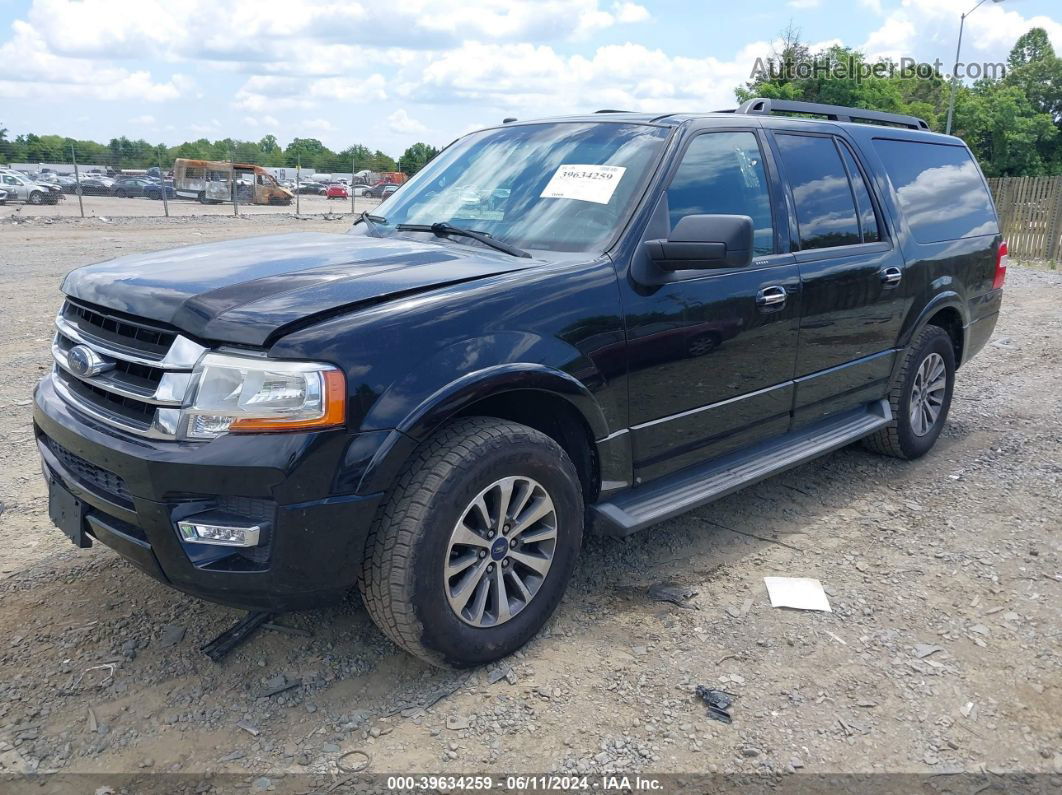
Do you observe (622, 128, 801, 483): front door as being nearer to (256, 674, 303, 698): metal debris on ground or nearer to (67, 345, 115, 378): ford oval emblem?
(256, 674, 303, 698): metal debris on ground

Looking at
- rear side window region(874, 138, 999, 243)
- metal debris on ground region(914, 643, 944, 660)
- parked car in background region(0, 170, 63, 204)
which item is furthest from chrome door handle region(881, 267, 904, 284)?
parked car in background region(0, 170, 63, 204)

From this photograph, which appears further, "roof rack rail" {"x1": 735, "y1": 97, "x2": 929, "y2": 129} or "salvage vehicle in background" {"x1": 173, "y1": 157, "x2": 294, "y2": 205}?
"salvage vehicle in background" {"x1": 173, "y1": 157, "x2": 294, "y2": 205}

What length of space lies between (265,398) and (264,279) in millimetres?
561

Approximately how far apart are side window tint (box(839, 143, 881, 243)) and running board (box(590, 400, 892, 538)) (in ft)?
3.30

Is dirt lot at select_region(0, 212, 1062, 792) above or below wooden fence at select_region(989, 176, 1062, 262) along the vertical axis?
below

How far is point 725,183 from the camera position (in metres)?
3.88

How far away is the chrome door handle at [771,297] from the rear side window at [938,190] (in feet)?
4.93

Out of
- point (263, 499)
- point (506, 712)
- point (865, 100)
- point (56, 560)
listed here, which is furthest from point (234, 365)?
point (865, 100)

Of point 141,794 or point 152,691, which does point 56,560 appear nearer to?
point 152,691

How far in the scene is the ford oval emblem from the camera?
2.85 m

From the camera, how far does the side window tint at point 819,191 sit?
4.21 metres

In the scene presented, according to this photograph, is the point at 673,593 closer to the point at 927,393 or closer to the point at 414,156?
the point at 927,393

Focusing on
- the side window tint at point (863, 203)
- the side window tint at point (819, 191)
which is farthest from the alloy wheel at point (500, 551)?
the side window tint at point (863, 203)

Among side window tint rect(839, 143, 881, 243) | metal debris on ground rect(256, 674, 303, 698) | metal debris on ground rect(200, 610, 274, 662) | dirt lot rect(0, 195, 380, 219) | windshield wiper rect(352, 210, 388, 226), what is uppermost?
side window tint rect(839, 143, 881, 243)
